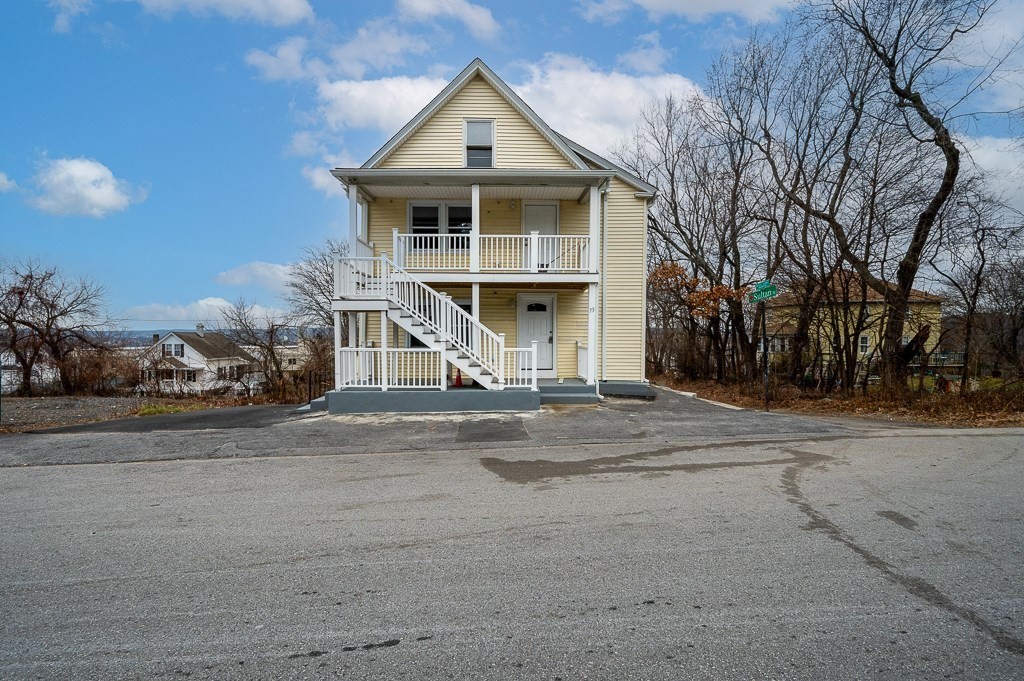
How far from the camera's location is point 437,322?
12.8 metres

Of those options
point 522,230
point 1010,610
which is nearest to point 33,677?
point 1010,610

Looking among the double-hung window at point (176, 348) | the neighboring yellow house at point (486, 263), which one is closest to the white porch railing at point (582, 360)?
the neighboring yellow house at point (486, 263)

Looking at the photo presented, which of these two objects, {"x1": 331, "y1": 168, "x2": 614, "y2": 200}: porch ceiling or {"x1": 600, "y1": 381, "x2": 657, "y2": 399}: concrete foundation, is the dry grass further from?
{"x1": 331, "y1": 168, "x2": 614, "y2": 200}: porch ceiling

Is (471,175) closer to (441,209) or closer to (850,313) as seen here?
(441,209)

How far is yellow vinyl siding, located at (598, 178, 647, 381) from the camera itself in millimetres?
16281

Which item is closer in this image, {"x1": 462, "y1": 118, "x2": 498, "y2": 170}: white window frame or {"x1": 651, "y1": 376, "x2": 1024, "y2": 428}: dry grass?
{"x1": 651, "y1": 376, "x2": 1024, "y2": 428}: dry grass

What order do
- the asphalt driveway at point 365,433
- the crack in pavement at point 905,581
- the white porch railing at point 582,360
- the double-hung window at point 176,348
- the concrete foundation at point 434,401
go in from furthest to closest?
the double-hung window at point 176,348
the white porch railing at point 582,360
the concrete foundation at point 434,401
the asphalt driveway at point 365,433
the crack in pavement at point 905,581

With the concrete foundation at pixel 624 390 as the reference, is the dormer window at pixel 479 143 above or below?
above

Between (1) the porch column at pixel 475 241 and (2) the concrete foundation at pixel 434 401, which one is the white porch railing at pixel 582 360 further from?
(1) the porch column at pixel 475 241

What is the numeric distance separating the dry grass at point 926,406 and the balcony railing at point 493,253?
659 cm

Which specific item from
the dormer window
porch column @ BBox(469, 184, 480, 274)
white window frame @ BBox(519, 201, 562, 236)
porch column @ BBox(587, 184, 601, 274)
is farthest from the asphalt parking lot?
the dormer window

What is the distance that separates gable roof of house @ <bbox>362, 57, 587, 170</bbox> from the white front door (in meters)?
3.99

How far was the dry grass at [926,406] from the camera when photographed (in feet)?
36.0

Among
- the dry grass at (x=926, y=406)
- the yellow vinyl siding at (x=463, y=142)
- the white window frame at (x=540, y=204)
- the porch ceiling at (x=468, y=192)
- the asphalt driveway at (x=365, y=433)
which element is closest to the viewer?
the asphalt driveway at (x=365, y=433)
